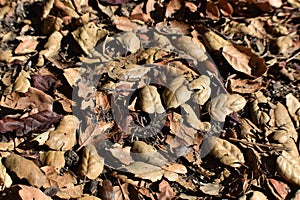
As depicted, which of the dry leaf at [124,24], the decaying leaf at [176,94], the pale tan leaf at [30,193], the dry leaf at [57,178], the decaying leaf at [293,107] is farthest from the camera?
the dry leaf at [124,24]

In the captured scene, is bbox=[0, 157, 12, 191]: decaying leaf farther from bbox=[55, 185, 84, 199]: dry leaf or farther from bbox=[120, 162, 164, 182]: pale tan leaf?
bbox=[120, 162, 164, 182]: pale tan leaf

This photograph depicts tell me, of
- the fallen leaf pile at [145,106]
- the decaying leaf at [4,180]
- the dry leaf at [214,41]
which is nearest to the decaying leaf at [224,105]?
the fallen leaf pile at [145,106]

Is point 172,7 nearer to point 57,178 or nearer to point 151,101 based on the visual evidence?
point 151,101

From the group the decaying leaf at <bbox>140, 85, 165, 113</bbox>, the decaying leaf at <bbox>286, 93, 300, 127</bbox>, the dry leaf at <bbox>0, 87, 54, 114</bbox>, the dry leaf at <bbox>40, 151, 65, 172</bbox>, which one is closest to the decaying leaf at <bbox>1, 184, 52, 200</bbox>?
the dry leaf at <bbox>40, 151, 65, 172</bbox>

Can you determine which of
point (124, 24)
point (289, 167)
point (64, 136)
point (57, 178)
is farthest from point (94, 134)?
point (289, 167)

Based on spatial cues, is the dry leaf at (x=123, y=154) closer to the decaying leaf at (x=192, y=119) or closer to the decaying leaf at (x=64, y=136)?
the decaying leaf at (x=64, y=136)

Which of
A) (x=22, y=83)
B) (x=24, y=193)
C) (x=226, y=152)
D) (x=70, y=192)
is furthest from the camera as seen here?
(x=22, y=83)

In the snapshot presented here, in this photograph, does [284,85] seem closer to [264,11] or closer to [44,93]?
[264,11]
